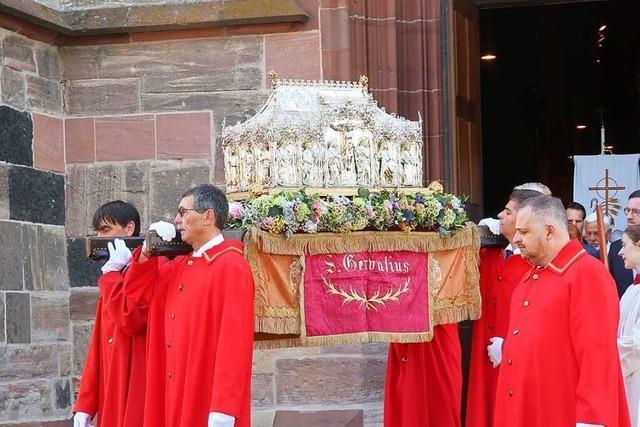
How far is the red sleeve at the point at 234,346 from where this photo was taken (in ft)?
19.4

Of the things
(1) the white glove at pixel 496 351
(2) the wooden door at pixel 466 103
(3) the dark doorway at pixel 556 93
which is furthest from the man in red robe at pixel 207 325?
(3) the dark doorway at pixel 556 93

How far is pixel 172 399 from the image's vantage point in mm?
6195

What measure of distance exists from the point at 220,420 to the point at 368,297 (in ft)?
4.21

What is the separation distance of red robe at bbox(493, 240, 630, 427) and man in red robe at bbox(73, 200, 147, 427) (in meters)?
2.06

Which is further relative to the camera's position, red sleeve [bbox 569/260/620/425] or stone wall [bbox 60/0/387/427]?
stone wall [bbox 60/0/387/427]

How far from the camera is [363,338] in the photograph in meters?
6.74

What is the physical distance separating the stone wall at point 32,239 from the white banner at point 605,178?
5123 millimetres

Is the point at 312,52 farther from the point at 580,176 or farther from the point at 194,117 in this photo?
the point at 580,176

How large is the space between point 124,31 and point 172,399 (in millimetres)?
3712

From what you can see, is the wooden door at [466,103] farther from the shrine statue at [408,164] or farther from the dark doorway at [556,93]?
the dark doorway at [556,93]

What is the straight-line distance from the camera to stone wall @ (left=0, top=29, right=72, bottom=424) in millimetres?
8523

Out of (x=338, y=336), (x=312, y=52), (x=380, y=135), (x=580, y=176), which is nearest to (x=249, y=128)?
(x=380, y=135)

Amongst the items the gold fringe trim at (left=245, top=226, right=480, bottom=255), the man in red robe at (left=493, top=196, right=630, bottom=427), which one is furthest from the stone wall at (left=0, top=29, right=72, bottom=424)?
the man in red robe at (left=493, top=196, right=630, bottom=427)

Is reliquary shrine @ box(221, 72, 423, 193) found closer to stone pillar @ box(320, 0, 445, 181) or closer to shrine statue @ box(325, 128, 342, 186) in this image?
shrine statue @ box(325, 128, 342, 186)
